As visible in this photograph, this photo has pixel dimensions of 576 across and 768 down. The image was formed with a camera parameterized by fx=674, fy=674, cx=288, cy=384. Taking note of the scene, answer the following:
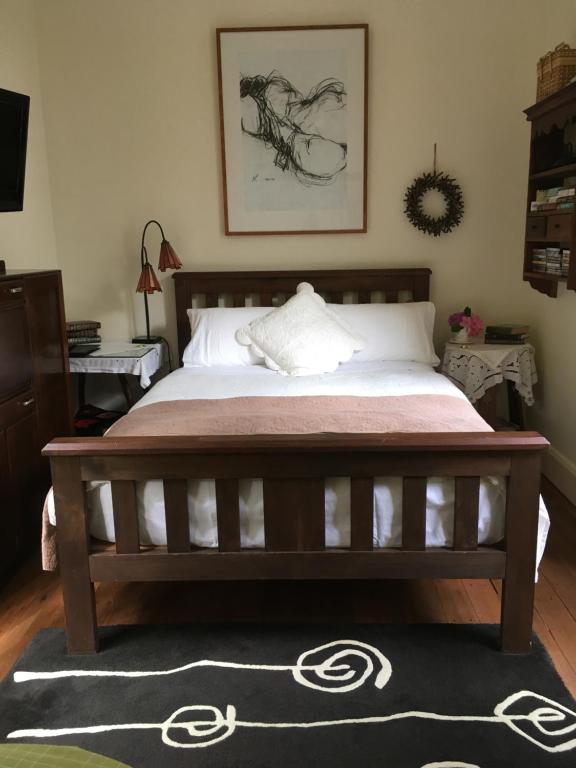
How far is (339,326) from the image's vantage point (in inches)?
143

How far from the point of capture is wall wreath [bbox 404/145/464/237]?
3.92 m

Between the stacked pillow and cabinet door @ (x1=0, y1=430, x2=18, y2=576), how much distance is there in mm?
1272

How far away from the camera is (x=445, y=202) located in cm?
397

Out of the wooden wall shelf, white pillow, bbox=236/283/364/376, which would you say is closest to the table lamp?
white pillow, bbox=236/283/364/376

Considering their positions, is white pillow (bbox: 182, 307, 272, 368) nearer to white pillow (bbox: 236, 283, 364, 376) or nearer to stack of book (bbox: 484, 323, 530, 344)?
white pillow (bbox: 236, 283, 364, 376)

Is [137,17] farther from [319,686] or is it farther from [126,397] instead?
[319,686]

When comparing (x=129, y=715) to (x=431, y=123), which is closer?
(x=129, y=715)

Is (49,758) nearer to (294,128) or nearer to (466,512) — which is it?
(466,512)

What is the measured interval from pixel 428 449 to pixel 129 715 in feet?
3.77

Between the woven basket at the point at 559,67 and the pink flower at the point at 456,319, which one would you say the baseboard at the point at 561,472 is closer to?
the pink flower at the point at 456,319

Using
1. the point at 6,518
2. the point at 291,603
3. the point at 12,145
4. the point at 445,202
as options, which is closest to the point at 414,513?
the point at 291,603

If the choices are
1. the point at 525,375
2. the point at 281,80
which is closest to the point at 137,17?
the point at 281,80

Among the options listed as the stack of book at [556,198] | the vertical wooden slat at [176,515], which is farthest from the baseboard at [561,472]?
the vertical wooden slat at [176,515]

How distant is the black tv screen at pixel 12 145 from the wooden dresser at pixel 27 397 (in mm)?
353
